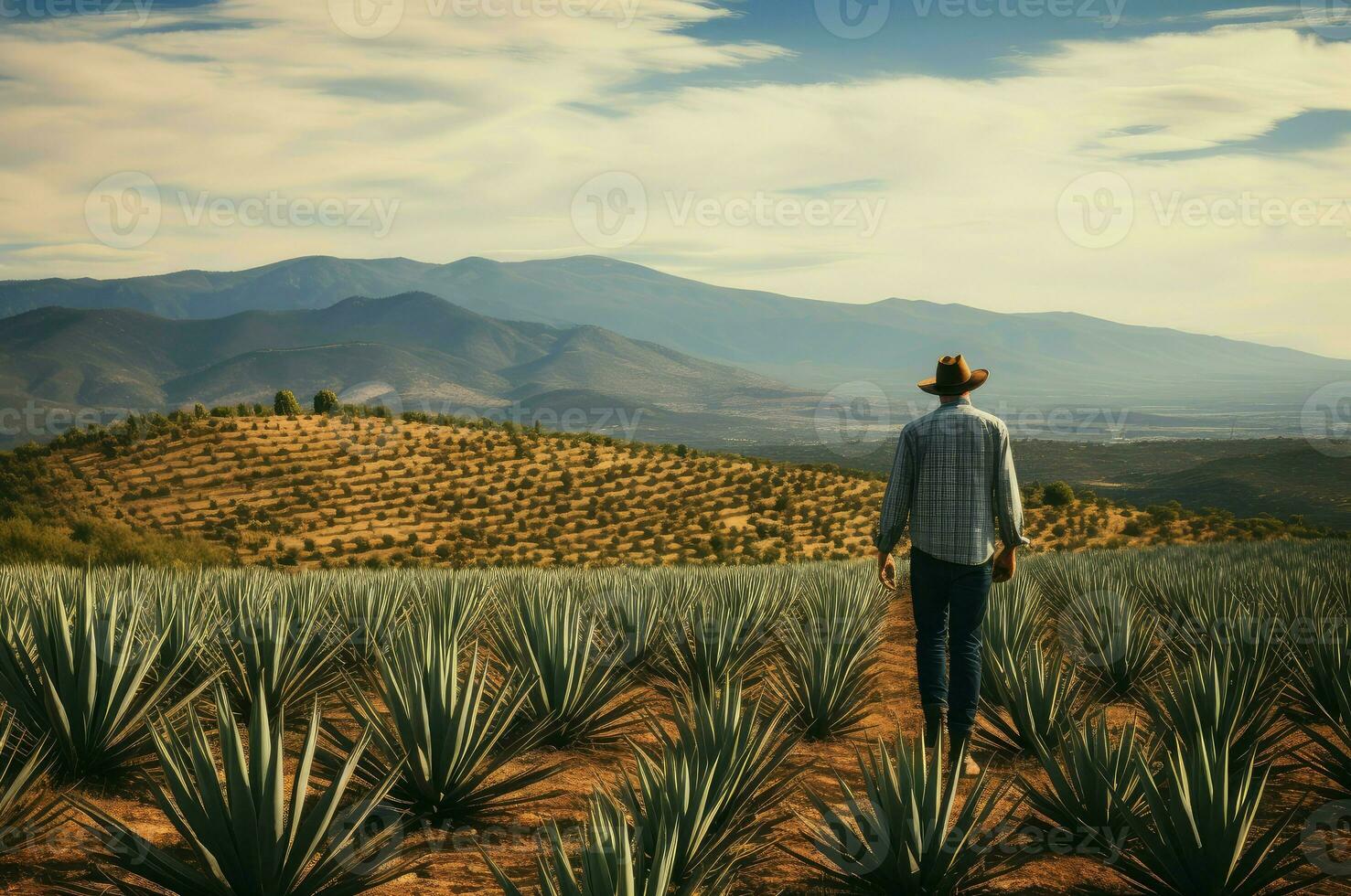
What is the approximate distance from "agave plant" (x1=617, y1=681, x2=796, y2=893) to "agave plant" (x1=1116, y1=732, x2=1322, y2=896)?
3.83 ft

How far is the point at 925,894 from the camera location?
2.96 m

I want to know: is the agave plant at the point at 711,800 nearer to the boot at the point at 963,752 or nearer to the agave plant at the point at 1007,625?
the boot at the point at 963,752

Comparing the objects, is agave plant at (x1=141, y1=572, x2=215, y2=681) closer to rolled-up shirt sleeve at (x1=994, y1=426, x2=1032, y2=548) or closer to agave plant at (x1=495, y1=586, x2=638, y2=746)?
agave plant at (x1=495, y1=586, x2=638, y2=746)

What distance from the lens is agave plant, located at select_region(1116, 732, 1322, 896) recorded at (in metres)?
2.88

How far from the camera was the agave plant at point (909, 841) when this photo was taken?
2.93 meters

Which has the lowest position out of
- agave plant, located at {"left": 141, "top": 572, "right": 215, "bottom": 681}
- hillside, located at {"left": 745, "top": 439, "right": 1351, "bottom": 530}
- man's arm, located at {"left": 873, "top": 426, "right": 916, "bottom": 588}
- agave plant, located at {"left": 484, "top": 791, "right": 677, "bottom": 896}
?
hillside, located at {"left": 745, "top": 439, "right": 1351, "bottom": 530}

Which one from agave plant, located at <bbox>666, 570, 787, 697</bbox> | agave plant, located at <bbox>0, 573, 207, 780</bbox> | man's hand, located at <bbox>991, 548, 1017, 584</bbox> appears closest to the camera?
agave plant, located at <bbox>0, 573, 207, 780</bbox>

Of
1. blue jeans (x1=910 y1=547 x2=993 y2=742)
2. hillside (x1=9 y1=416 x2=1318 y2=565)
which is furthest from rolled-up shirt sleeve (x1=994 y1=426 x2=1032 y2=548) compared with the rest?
hillside (x1=9 y1=416 x2=1318 y2=565)

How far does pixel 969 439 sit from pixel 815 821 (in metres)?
1.71

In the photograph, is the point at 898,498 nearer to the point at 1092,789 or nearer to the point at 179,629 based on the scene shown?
Answer: the point at 1092,789

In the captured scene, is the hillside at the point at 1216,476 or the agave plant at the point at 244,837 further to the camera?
the hillside at the point at 1216,476

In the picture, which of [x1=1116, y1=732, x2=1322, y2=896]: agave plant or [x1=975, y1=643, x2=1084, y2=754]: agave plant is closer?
[x1=1116, y1=732, x2=1322, y2=896]: agave plant

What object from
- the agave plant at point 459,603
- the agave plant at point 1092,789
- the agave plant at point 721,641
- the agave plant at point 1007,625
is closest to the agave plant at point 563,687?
the agave plant at point 721,641

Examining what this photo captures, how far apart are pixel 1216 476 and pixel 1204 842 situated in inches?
3311
